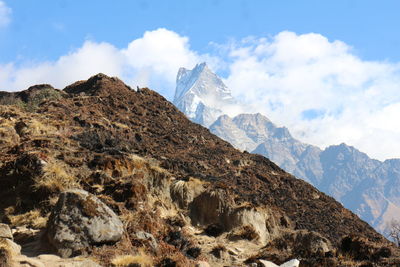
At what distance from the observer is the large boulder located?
15.1m

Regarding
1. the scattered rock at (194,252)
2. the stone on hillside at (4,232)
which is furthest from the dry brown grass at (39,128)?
the scattered rock at (194,252)

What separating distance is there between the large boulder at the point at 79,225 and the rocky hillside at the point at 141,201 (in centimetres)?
4

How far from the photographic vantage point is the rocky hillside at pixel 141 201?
15.8 meters

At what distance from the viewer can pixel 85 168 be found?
26297 mm

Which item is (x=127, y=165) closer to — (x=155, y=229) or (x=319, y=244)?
(x=155, y=229)

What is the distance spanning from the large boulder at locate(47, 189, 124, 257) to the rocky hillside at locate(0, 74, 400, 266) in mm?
38

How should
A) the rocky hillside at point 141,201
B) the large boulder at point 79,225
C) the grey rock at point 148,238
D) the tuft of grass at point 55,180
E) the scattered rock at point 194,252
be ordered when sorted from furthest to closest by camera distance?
1. the tuft of grass at point 55,180
2. the scattered rock at point 194,252
3. the grey rock at point 148,238
4. the rocky hillside at point 141,201
5. the large boulder at point 79,225

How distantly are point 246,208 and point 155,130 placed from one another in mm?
27709

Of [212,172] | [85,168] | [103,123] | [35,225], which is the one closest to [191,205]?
[85,168]

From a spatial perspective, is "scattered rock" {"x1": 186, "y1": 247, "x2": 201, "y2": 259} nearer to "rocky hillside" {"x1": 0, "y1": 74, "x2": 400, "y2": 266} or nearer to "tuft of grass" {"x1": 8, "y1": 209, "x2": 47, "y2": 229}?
"rocky hillside" {"x1": 0, "y1": 74, "x2": 400, "y2": 266}

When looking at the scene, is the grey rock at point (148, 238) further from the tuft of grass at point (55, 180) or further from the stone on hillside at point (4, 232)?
→ the tuft of grass at point (55, 180)

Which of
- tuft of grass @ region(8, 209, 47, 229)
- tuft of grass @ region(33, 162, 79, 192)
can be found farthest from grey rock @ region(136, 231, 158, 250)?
tuft of grass @ region(33, 162, 79, 192)

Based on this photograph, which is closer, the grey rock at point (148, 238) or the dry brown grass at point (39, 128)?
the grey rock at point (148, 238)

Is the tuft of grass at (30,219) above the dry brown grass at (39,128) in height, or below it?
below
